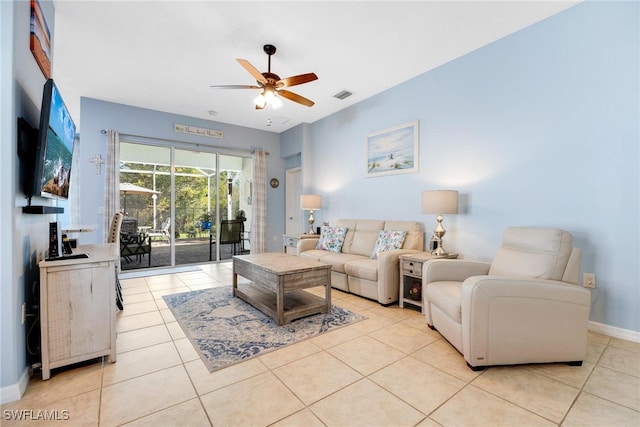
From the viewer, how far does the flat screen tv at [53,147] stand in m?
1.75

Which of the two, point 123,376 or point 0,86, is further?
point 123,376

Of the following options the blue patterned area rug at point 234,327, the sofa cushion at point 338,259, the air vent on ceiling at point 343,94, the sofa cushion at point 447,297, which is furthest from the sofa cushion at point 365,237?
the air vent on ceiling at point 343,94

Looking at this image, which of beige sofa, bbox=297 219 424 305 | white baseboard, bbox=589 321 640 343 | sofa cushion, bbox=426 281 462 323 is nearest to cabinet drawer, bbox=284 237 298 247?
beige sofa, bbox=297 219 424 305

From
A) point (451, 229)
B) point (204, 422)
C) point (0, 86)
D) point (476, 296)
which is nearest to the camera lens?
point (204, 422)

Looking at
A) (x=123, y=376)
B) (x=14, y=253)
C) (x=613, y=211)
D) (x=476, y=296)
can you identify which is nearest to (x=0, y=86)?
(x=14, y=253)

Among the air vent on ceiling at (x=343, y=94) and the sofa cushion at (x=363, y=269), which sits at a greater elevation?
the air vent on ceiling at (x=343, y=94)

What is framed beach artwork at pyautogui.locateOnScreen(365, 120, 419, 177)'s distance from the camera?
3.96 m

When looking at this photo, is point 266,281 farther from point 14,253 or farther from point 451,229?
point 451,229

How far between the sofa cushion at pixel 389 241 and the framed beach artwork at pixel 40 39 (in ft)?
12.2

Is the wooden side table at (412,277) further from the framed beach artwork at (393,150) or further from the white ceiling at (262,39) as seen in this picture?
the white ceiling at (262,39)

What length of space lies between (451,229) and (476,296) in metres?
1.77

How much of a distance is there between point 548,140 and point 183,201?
5725 millimetres

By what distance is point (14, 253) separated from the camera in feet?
5.33

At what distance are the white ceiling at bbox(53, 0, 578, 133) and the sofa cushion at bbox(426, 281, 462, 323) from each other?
249 centimetres
